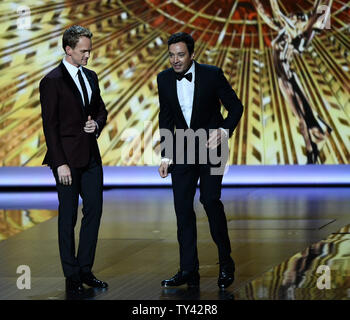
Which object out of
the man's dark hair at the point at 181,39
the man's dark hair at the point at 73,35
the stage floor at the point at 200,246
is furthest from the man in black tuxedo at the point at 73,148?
the man's dark hair at the point at 181,39

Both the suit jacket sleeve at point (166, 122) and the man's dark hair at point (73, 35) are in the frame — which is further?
the suit jacket sleeve at point (166, 122)

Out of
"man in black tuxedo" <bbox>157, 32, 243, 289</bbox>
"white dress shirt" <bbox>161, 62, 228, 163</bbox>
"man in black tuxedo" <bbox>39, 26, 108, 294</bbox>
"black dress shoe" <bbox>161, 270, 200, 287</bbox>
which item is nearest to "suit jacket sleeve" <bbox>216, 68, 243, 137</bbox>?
"man in black tuxedo" <bbox>157, 32, 243, 289</bbox>

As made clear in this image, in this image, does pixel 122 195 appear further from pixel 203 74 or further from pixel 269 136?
pixel 203 74

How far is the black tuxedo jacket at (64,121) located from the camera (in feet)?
14.9

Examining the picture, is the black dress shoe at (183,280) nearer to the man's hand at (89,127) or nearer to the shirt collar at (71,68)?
the man's hand at (89,127)

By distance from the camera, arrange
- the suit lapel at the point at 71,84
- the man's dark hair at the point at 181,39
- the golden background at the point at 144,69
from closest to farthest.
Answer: the man's dark hair at the point at 181,39 → the suit lapel at the point at 71,84 → the golden background at the point at 144,69

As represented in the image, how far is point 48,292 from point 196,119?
1180 mm

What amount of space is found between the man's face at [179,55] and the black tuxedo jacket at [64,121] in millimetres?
534

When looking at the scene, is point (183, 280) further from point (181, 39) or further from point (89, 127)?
point (181, 39)

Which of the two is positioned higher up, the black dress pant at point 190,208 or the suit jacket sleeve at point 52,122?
the suit jacket sleeve at point 52,122

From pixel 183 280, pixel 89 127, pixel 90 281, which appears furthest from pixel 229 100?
pixel 90 281

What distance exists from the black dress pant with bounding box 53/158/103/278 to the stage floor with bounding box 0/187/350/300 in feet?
0.58

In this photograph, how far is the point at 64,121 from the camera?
15.1 feet

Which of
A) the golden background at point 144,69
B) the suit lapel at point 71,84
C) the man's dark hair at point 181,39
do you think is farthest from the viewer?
the golden background at point 144,69
